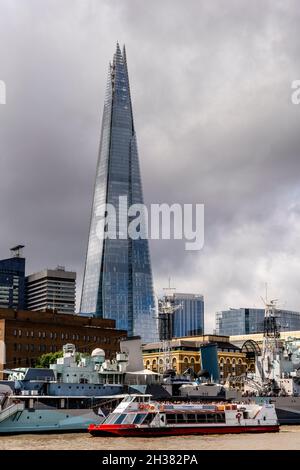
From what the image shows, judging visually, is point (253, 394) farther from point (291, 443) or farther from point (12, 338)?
point (12, 338)

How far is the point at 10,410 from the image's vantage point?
78125 mm

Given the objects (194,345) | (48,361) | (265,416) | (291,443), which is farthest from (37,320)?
(291,443)

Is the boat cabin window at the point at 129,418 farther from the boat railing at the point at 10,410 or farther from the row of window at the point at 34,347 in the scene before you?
the row of window at the point at 34,347

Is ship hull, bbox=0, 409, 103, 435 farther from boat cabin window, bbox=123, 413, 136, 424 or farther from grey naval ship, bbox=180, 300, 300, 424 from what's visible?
grey naval ship, bbox=180, 300, 300, 424

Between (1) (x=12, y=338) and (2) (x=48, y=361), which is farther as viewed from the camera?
(1) (x=12, y=338)

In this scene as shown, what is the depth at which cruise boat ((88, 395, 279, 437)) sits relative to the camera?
73125mm

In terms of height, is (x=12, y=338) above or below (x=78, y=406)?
above

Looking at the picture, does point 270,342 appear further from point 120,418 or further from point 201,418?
point 120,418

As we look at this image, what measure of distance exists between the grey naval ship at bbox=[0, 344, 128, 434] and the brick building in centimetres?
5951

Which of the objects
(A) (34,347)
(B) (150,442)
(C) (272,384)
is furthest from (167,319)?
(A) (34,347)

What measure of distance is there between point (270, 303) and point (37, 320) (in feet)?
223

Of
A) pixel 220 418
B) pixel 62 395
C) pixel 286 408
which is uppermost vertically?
pixel 62 395

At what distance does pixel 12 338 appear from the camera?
6038 inches

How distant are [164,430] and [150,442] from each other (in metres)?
7.76
